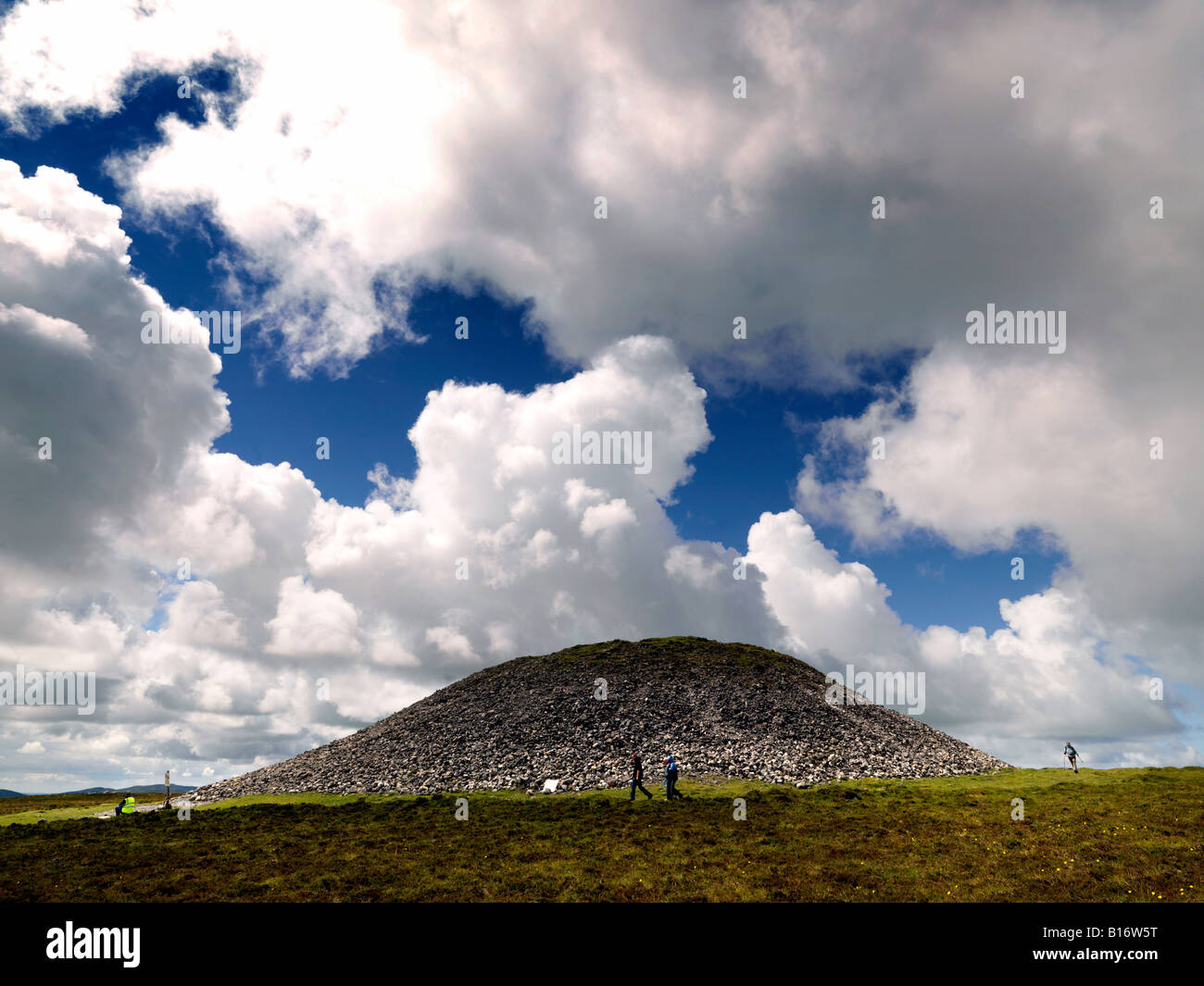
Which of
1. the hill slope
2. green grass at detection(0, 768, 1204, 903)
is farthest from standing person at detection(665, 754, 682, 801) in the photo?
the hill slope

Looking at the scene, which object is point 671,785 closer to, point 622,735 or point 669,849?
point 669,849

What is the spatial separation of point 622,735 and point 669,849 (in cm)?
2888

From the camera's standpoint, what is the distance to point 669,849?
34.0 meters

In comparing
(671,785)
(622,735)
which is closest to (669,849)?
(671,785)

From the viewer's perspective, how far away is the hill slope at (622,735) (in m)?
57.4

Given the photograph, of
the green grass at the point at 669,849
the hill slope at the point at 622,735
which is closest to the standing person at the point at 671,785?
the green grass at the point at 669,849

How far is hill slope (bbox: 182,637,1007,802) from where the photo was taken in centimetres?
5741

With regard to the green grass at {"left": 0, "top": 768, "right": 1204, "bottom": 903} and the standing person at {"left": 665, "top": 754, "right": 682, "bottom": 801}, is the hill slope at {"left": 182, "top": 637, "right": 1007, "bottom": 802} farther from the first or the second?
the standing person at {"left": 665, "top": 754, "right": 682, "bottom": 801}

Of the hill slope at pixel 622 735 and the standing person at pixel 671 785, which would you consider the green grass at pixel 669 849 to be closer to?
the standing person at pixel 671 785

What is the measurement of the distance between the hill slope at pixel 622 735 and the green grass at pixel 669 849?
5.60 metres

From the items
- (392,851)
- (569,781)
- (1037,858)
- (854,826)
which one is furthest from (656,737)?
(1037,858)
